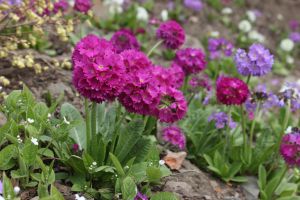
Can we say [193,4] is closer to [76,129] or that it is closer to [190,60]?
[190,60]

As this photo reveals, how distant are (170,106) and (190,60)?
46.8 inches

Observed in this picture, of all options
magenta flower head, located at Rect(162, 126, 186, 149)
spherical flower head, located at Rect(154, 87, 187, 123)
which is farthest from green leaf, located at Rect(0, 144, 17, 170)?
magenta flower head, located at Rect(162, 126, 186, 149)

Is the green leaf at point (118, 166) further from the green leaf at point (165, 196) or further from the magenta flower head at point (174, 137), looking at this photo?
the magenta flower head at point (174, 137)

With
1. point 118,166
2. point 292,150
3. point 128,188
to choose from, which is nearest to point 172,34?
point 292,150

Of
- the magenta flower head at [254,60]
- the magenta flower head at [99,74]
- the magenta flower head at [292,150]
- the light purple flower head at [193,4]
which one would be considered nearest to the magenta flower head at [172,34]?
the magenta flower head at [254,60]

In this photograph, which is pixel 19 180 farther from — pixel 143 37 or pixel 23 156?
pixel 143 37

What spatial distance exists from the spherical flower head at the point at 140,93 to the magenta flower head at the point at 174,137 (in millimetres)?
1037

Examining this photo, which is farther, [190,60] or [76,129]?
[190,60]

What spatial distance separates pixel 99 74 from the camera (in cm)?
265

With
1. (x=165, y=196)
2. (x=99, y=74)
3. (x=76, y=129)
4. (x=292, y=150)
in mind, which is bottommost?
(x=165, y=196)

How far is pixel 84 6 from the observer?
450 centimetres

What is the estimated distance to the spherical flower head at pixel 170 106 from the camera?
2994 millimetres

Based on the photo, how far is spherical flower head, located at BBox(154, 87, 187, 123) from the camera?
299 cm

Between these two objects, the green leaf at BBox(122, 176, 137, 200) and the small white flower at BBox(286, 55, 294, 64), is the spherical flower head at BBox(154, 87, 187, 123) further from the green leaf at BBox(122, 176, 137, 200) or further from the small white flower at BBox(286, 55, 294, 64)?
the small white flower at BBox(286, 55, 294, 64)
